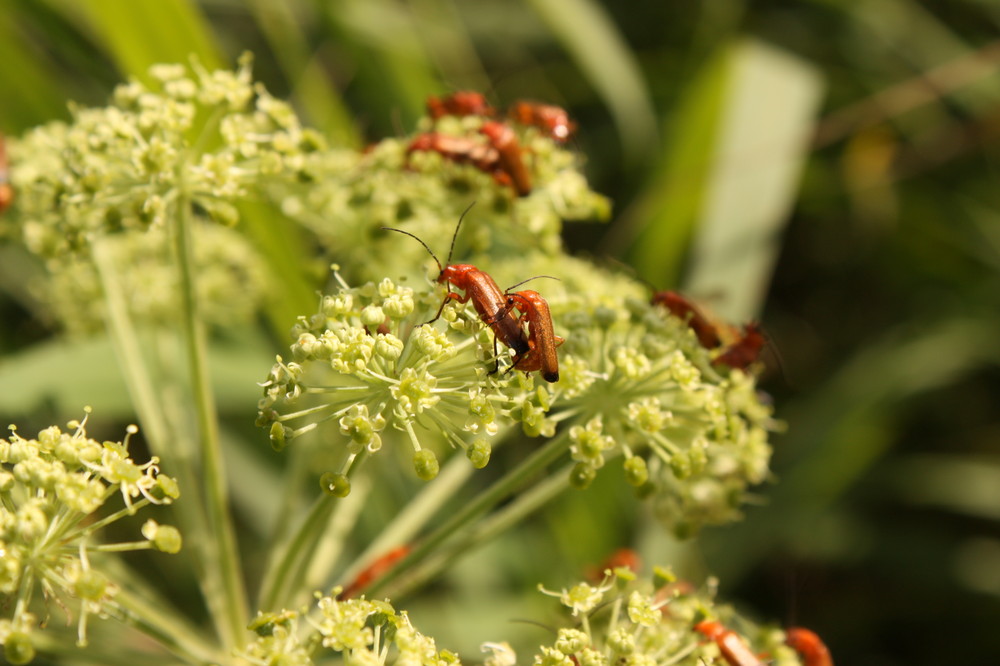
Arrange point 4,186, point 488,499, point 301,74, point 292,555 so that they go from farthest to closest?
point 301,74 < point 4,186 < point 292,555 < point 488,499

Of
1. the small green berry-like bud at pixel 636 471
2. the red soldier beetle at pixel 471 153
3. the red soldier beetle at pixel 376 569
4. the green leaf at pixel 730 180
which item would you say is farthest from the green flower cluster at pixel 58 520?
the green leaf at pixel 730 180

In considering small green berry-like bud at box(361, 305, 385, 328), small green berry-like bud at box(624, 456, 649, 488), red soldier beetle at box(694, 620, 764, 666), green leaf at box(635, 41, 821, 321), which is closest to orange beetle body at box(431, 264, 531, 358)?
small green berry-like bud at box(361, 305, 385, 328)

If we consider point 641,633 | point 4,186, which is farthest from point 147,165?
point 641,633

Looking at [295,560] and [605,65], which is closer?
[295,560]

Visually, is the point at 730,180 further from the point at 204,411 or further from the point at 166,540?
the point at 166,540

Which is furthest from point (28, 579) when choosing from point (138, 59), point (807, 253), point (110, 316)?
point (807, 253)
